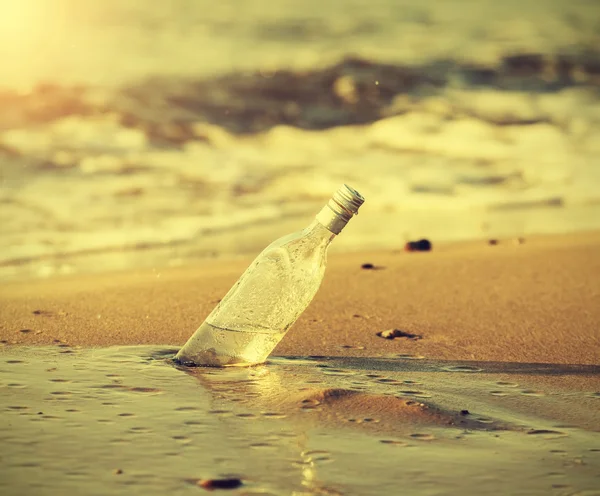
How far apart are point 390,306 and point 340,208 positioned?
155 centimetres

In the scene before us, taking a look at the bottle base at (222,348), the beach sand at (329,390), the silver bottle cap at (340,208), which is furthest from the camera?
the bottle base at (222,348)

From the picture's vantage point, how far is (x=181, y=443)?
2072 millimetres

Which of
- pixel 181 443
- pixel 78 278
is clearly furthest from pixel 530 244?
pixel 181 443

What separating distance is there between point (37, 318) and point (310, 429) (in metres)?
2.09

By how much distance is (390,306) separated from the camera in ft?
14.3

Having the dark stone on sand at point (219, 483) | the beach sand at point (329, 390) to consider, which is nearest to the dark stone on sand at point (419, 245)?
the beach sand at point (329, 390)

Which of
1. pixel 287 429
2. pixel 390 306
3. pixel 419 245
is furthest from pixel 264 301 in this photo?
pixel 419 245

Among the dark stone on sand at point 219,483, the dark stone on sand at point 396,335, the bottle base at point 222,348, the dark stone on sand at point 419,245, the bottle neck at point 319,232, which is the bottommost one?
the dark stone on sand at point 219,483

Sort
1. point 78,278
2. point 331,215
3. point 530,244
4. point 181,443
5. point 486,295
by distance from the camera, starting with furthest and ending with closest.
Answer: point 530,244 → point 78,278 → point 486,295 → point 331,215 → point 181,443

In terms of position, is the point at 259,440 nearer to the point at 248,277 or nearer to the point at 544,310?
the point at 248,277

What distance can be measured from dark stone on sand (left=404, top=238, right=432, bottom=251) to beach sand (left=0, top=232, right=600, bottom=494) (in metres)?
1.05

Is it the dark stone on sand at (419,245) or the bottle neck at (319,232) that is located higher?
the dark stone on sand at (419,245)

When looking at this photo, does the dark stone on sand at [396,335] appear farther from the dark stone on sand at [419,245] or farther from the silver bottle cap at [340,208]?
the dark stone on sand at [419,245]

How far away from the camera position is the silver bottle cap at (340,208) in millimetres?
2826
